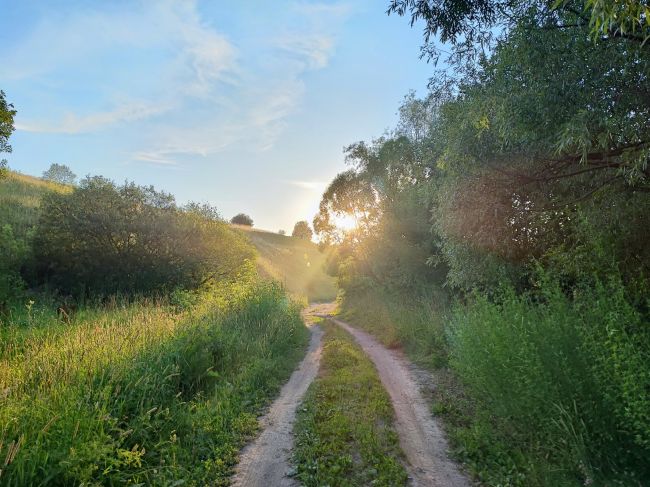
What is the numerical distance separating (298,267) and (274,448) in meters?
58.0

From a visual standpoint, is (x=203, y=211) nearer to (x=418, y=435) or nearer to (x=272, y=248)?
(x=418, y=435)

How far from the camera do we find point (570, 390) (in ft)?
13.7

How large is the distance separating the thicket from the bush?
2 centimetres

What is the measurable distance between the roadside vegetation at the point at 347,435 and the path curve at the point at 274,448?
165 millimetres

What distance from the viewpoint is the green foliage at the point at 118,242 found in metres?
17.7

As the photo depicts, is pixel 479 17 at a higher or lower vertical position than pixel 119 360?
higher

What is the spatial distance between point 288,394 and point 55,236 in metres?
15.4

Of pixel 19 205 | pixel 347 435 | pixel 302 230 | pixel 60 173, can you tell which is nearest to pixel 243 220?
pixel 302 230

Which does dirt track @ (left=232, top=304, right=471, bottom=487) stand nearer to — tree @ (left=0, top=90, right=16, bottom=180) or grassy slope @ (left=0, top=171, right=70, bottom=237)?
tree @ (left=0, top=90, right=16, bottom=180)

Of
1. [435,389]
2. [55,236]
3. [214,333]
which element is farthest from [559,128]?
[55,236]

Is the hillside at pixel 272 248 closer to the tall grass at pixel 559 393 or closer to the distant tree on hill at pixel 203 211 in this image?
the distant tree on hill at pixel 203 211

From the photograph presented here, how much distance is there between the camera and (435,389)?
26.6 feet

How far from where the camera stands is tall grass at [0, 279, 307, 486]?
3.97 m

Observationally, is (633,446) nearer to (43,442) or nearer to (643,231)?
(643,231)
